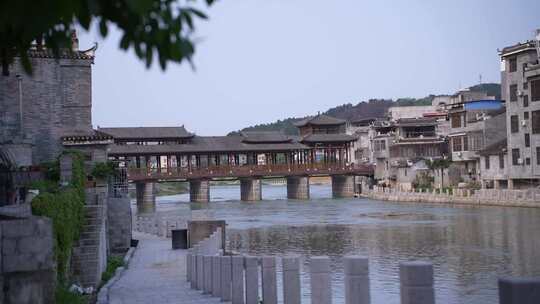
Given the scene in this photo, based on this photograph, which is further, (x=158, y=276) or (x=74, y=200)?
(x=158, y=276)

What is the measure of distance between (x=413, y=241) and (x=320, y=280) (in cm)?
2258

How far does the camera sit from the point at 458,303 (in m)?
15.8

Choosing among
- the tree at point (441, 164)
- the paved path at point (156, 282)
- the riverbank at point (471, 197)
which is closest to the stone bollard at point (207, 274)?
the paved path at point (156, 282)

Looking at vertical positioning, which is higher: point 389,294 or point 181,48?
point 181,48

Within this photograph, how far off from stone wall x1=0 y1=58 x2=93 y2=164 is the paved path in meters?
6.79

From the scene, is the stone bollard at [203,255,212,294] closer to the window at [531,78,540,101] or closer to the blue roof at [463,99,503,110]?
the window at [531,78,540,101]

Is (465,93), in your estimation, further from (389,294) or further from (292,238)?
(389,294)

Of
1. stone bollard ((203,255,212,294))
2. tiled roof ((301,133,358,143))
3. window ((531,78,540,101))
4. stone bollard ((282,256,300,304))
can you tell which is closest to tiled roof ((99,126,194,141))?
tiled roof ((301,133,358,143))

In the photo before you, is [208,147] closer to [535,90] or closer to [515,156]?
[515,156]

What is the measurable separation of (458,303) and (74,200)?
7.95m

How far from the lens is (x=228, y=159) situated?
245ft

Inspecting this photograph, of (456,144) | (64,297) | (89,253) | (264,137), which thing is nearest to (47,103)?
(89,253)

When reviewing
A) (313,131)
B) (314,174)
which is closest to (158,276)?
(314,174)

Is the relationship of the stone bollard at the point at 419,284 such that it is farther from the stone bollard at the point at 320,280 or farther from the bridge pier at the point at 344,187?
the bridge pier at the point at 344,187
